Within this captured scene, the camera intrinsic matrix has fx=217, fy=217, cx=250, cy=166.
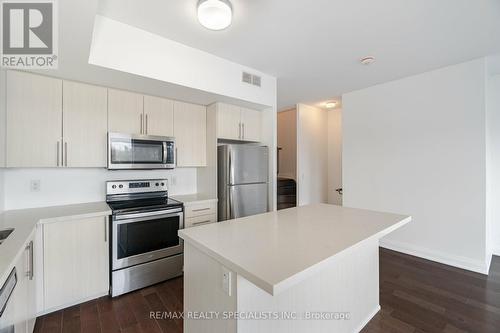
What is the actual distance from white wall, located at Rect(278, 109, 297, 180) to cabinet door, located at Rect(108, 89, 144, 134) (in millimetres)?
3657

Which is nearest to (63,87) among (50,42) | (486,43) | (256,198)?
(50,42)

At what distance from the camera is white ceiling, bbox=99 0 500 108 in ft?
Result: 5.84

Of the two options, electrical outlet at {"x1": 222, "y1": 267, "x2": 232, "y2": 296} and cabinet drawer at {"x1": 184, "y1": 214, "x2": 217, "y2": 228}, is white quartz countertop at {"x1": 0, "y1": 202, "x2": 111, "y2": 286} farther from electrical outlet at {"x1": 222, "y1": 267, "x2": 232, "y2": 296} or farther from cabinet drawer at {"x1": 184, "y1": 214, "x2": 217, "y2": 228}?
electrical outlet at {"x1": 222, "y1": 267, "x2": 232, "y2": 296}

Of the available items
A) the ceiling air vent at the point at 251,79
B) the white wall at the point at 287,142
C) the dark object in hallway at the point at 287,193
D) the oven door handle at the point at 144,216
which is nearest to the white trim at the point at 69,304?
the oven door handle at the point at 144,216

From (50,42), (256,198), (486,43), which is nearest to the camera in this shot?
(50,42)

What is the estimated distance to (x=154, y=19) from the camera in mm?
1903

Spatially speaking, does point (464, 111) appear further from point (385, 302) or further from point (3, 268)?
point (3, 268)

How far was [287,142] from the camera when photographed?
560cm

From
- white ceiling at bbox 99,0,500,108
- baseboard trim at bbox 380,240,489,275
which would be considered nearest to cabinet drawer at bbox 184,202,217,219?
→ white ceiling at bbox 99,0,500,108

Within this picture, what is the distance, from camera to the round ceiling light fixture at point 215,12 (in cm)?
159

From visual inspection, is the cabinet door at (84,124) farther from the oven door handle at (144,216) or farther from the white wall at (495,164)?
the white wall at (495,164)

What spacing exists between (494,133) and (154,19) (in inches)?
183

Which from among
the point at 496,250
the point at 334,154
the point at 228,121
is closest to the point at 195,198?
the point at 228,121

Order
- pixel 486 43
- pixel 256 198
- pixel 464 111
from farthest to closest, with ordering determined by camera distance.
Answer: pixel 256 198, pixel 464 111, pixel 486 43
